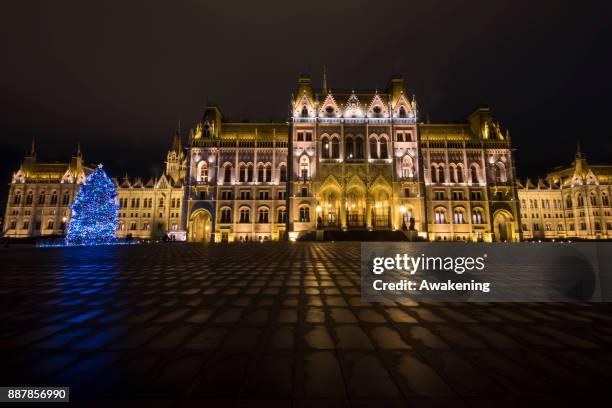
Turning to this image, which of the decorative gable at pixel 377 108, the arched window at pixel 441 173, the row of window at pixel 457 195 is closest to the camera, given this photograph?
the decorative gable at pixel 377 108

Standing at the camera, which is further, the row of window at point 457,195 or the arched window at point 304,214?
the row of window at point 457,195

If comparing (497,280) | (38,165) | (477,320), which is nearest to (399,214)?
(497,280)

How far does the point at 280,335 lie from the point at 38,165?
A: 105 metres

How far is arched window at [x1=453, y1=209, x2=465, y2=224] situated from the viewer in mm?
49219

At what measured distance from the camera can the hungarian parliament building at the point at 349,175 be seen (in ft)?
143

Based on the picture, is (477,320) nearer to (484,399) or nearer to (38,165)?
(484,399)

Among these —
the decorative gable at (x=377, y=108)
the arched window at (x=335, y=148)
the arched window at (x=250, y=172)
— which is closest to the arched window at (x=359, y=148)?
the arched window at (x=335, y=148)

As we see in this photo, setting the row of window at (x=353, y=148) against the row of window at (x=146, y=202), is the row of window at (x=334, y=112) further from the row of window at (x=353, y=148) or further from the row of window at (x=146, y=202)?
the row of window at (x=146, y=202)

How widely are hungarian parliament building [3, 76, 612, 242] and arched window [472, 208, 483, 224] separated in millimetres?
167

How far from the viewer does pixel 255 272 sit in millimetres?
9367

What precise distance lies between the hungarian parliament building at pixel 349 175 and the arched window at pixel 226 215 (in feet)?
0.55

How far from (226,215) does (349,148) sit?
2289cm

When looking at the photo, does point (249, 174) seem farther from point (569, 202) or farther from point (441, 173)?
point (569, 202)

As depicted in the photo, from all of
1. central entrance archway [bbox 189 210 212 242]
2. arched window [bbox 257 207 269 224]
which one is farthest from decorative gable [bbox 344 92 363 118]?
central entrance archway [bbox 189 210 212 242]
